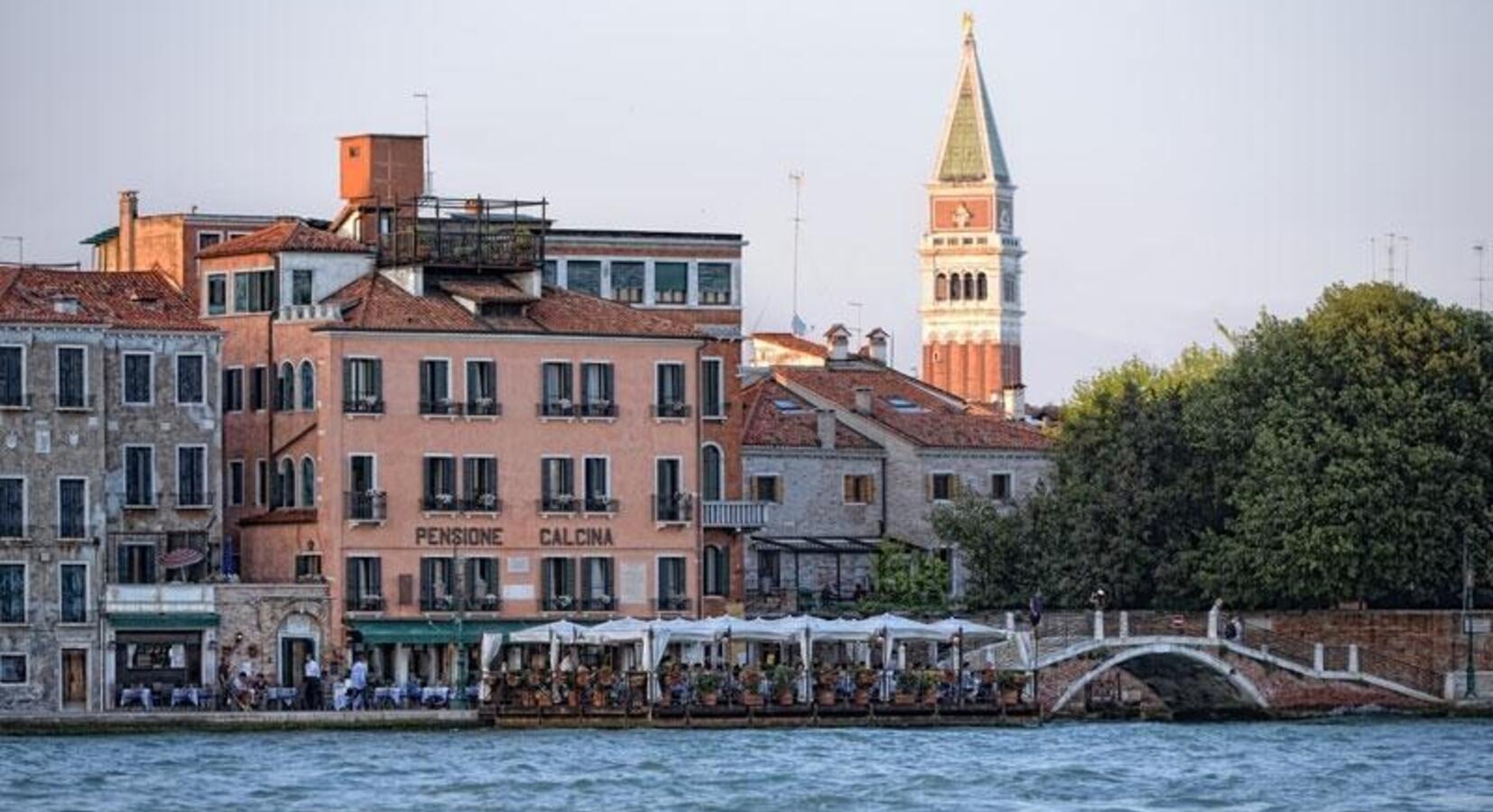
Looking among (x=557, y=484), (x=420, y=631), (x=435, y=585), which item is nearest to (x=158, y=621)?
(x=420, y=631)

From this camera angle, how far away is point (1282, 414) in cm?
11700

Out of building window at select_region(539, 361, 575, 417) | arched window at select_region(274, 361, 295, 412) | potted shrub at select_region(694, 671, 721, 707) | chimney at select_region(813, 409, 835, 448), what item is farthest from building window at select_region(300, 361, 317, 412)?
chimney at select_region(813, 409, 835, 448)

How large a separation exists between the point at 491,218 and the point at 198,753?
874 inches

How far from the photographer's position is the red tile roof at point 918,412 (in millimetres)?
127562

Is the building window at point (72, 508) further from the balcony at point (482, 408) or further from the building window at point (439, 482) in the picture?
the balcony at point (482, 408)

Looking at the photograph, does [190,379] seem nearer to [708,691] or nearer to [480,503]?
[480,503]

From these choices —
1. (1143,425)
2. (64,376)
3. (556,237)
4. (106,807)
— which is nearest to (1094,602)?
(1143,425)

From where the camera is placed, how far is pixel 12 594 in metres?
104

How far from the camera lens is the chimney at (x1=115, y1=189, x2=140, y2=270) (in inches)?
4577

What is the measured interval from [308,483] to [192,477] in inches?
95.8

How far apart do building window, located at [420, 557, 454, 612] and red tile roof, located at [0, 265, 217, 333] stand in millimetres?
6556

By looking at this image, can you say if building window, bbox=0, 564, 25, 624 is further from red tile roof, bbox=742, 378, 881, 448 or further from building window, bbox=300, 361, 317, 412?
red tile roof, bbox=742, 378, 881, 448

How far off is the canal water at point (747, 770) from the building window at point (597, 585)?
7.95 m

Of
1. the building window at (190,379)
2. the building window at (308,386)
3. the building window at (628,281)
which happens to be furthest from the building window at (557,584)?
the building window at (628,281)
